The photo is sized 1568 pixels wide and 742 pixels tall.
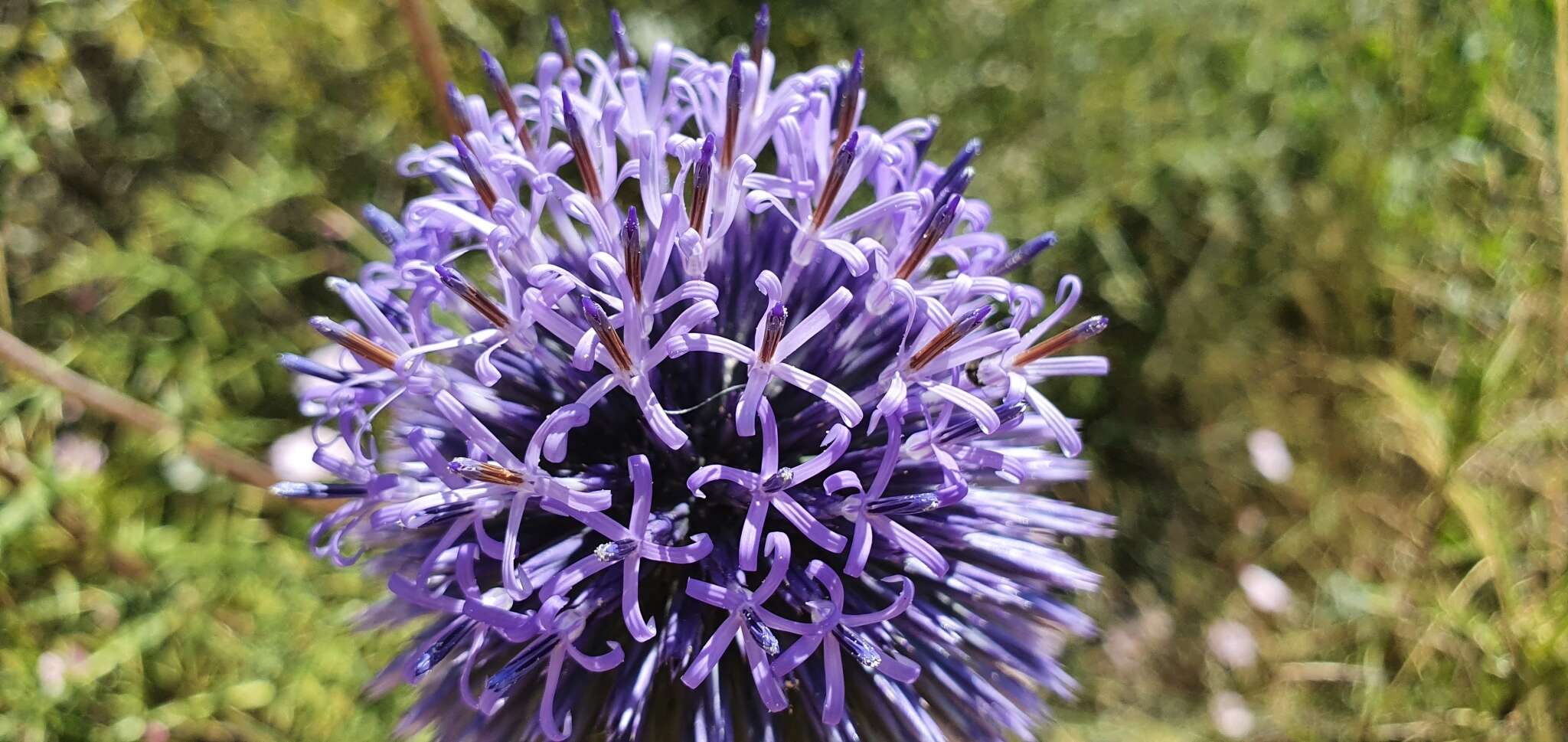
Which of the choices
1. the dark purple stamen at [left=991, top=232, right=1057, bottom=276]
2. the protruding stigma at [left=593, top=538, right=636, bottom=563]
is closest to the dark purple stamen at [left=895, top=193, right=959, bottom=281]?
the dark purple stamen at [left=991, top=232, right=1057, bottom=276]

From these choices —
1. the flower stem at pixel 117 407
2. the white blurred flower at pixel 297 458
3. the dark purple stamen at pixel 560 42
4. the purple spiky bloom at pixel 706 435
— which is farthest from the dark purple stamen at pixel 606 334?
the white blurred flower at pixel 297 458

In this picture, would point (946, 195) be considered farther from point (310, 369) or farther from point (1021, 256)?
point (310, 369)

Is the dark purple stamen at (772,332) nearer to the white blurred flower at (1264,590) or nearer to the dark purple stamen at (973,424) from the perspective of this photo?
the dark purple stamen at (973,424)

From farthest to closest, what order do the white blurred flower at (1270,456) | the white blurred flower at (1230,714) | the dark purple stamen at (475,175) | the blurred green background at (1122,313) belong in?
the white blurred flower at (1270,456)
the white blurred flower at (1230,714)
the blurred green background at (1122,313)
the dark purple stamen at (475,175)

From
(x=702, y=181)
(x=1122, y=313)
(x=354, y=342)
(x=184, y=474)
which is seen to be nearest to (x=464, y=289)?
(x=354, y=342)

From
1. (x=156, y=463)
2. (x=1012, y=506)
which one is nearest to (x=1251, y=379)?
(x=1012, y=506)
